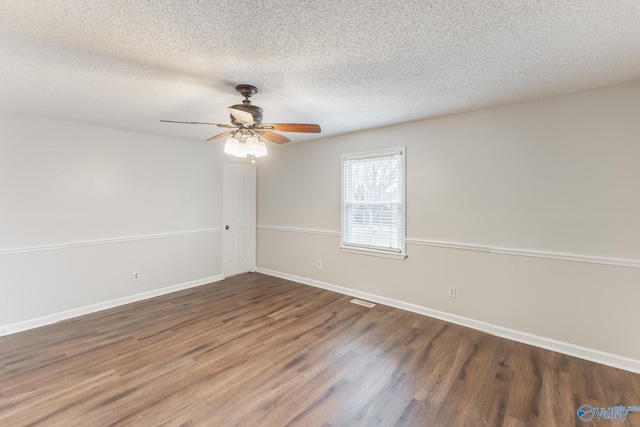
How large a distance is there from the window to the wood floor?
1.02m

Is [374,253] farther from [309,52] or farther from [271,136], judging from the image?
[309,52]

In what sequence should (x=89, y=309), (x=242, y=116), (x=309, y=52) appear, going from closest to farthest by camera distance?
(x=309, y=52) → (x=242, y=116) → (x=89, y=309)

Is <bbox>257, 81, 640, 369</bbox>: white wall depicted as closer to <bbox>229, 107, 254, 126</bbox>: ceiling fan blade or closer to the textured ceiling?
the textured ceiling

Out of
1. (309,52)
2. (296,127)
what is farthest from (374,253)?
(309,52)

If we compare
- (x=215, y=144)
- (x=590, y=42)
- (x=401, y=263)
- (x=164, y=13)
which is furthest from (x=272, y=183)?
(x=590, y=42)

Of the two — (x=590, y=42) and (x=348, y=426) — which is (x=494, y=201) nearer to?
(x=590, y=42)

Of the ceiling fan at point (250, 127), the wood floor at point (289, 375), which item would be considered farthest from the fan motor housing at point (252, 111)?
the wood floor at point (289, 375)

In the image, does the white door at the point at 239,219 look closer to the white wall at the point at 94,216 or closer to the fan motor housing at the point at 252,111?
the white wall at the point at 94,216

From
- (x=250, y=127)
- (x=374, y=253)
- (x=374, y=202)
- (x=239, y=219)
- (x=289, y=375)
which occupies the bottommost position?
(x=289, y=375)

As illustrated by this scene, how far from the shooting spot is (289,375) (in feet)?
7.64

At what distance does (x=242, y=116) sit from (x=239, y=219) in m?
3.39

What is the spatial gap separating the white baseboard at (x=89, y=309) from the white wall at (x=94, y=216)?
0.01 metres

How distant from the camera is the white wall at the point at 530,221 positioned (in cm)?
245

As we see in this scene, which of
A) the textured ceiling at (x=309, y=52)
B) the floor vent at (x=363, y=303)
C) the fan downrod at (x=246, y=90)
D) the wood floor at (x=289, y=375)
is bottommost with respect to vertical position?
the wood floor at (x=289, y=375)
